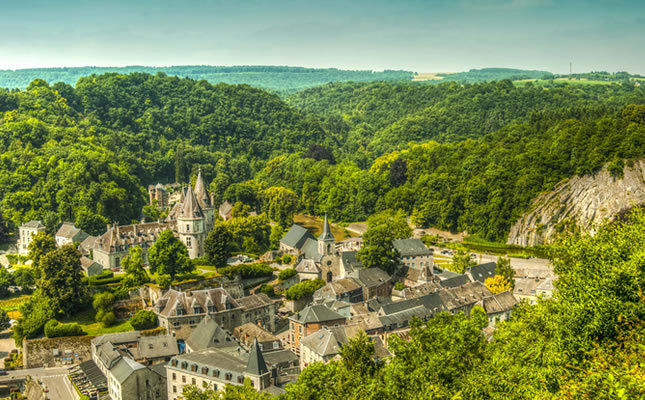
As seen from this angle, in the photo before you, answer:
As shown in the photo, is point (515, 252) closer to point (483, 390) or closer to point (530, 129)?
point (530, 129)

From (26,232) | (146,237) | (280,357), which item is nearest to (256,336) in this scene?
(280,357)

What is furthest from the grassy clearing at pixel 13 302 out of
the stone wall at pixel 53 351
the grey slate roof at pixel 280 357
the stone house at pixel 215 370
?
the grey slate roof at pixel 280 357

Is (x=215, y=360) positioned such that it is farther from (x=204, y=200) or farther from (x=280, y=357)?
(x=204, y=200)

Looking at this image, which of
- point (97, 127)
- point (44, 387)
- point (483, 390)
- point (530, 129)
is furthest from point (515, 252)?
point (97, 127)

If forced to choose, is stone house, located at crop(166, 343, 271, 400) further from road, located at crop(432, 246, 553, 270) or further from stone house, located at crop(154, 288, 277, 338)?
road, located at crop(432, 246, 553, 270)

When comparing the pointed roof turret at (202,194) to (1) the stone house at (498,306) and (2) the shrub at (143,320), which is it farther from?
(1) the stone house at (498,306)

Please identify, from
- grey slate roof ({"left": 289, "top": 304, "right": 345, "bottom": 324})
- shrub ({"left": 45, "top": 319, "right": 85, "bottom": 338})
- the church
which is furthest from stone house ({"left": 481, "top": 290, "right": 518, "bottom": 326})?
shrub ({"left": 45, "top": 319, "right": 85, "bottom": 338})
